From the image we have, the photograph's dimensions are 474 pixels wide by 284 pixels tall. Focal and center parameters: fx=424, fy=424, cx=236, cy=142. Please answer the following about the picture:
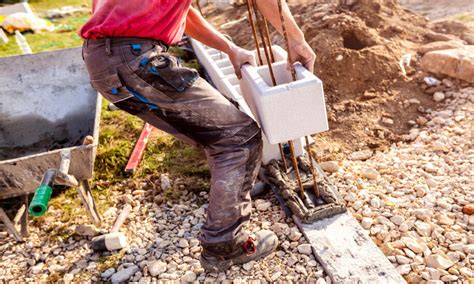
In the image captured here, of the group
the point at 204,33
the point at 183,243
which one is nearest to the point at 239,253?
the point at 183,243

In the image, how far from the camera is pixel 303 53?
2.71 m

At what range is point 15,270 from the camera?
3.04 m

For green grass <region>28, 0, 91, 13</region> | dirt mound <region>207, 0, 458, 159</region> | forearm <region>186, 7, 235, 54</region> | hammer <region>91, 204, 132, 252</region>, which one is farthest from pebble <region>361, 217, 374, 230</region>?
green grass <region>28, 0, 91, 13</region>

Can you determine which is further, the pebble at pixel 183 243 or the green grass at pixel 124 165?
the green grass at pixel 124 165

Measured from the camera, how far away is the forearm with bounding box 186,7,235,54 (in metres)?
2.99

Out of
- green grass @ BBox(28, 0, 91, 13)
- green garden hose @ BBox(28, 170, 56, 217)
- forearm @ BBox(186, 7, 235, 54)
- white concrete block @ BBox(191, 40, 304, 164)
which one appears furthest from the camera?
green grass @ BBox(28, 0, 91, 13)

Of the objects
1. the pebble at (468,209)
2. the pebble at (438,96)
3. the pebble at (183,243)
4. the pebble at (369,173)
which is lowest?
the pebble at (438,96)

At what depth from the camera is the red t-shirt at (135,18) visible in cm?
222

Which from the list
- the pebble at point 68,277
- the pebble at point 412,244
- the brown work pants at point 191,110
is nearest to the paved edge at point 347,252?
the pebble at point 412,244

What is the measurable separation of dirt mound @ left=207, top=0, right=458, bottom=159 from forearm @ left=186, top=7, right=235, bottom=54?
1.41 meters

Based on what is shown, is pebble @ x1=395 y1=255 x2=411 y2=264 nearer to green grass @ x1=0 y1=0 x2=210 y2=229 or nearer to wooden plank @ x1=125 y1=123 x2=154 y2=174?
green grass @ x1=0 y1=0 x2=210 y2=229

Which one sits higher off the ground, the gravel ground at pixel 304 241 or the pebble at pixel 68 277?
the pebble at pixel 68 277

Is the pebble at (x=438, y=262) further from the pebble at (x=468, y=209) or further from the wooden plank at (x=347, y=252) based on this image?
the pebble at (x=468, y=209)

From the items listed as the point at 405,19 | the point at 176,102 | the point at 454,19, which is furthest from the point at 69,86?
the point at 454,19
